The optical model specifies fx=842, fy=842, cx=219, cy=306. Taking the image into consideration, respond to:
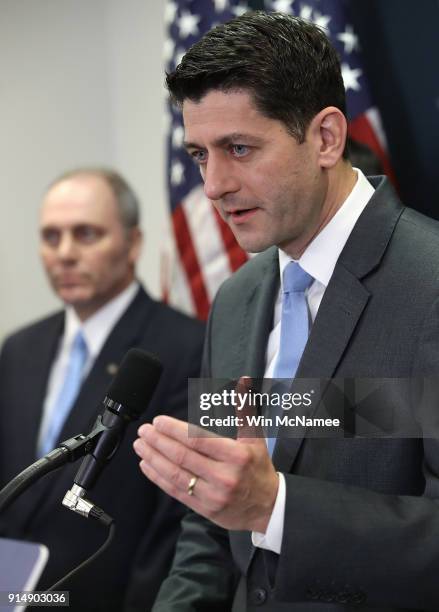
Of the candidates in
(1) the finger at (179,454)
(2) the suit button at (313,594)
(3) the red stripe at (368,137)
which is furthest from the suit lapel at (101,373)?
(1) the finger at (179,454)

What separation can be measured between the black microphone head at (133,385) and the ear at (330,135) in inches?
19.2

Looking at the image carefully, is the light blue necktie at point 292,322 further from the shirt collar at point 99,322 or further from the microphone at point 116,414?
Result: the shirt collar at point 99,322

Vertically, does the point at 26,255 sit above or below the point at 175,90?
below

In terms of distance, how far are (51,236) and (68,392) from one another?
0.61 m

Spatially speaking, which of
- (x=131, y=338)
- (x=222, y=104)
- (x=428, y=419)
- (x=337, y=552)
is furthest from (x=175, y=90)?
(x=131, y=338)

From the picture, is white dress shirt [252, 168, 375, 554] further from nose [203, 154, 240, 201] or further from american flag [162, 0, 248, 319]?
american flag [162, 0, 248, 319]

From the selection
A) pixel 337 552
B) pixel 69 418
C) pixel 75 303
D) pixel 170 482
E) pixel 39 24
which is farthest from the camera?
pixel 39 24

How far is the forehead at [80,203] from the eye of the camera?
122 inches

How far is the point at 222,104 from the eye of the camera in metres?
1.46

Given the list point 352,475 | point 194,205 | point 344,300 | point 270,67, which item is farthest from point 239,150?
point 194,205

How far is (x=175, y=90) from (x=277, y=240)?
13.3 inches

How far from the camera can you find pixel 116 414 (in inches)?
51.2

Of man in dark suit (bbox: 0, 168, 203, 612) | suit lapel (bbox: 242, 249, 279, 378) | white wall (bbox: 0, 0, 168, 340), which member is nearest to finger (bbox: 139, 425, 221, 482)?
suit lapel (bbox: 242, 249, 279, 378)

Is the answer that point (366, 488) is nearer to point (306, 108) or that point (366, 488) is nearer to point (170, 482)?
point (170, 482)
